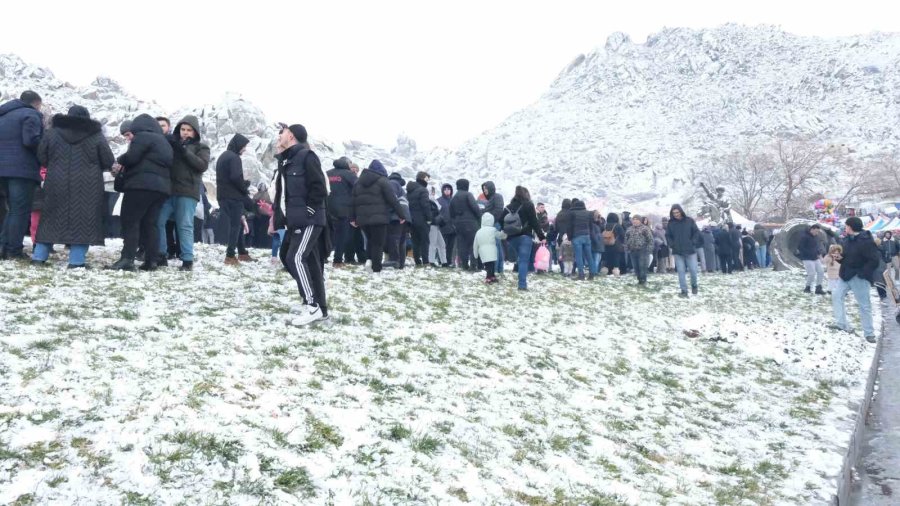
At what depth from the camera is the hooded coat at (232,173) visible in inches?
400

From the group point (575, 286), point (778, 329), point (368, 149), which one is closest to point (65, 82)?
point (368, 149)

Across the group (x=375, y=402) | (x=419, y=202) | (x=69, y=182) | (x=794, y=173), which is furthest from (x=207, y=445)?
(x=794, y=173)

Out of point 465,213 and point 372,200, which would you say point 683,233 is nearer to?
point 465,213

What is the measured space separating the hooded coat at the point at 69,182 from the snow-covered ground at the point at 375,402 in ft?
1.65

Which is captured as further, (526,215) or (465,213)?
(465,213)

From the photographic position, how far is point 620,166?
100m

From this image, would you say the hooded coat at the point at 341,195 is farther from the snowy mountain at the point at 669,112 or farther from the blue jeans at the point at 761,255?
the snowy mountain at the point at 669,112

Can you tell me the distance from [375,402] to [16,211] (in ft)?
19.8

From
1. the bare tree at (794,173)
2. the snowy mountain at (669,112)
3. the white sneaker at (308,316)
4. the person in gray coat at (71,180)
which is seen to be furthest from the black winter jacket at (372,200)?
the bare tree at (794,173)

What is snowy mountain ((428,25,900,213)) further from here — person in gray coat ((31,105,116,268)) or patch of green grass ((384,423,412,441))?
patch of green grass ((384,423,412,441))

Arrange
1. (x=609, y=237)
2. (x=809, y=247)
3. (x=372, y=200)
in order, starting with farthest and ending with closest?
(x=609, y=237) → (x=809, y=247) → (x=372, y=200)

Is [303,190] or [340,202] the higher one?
[340,202]

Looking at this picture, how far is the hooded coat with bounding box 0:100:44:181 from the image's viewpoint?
27.3ft

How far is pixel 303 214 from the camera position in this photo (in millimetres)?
6852
